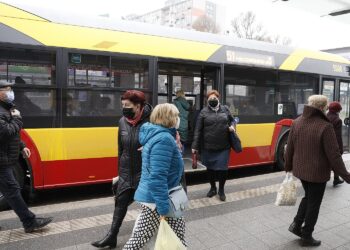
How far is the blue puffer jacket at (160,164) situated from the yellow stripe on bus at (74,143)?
2.72 m

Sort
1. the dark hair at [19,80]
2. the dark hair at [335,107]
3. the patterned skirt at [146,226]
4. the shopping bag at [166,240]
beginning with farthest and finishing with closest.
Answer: the dark hair at [335,107] < the dark hair at [19,80] < the patterned skirt at [146,226] < the shopping bag at [166,240]

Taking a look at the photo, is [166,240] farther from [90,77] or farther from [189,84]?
[189,84]

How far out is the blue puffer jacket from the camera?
8.82ft

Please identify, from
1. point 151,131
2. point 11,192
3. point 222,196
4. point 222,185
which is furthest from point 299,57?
point 11,192

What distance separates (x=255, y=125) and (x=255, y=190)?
169 centimetres

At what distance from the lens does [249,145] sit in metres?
7.32

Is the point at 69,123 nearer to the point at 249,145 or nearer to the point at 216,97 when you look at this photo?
the point at 216,97

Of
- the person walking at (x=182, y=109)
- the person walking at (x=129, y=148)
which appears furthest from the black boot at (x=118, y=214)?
the person walking at (x=182, y=109)

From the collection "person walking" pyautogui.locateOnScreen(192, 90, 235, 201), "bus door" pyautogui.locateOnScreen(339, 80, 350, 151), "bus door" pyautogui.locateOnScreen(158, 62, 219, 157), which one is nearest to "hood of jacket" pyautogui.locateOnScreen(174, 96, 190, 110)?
"bus door" pyautogui.locateOnScreen(158, 62, 219, 157)

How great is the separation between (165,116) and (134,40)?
3350 mm

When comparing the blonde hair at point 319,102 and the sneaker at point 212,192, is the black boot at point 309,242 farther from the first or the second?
the sneaker at point 212,192

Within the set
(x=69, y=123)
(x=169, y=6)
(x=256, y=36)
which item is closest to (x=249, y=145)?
(x=69, y=123)

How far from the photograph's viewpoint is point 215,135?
18.1ft

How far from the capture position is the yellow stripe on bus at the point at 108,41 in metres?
5.10
